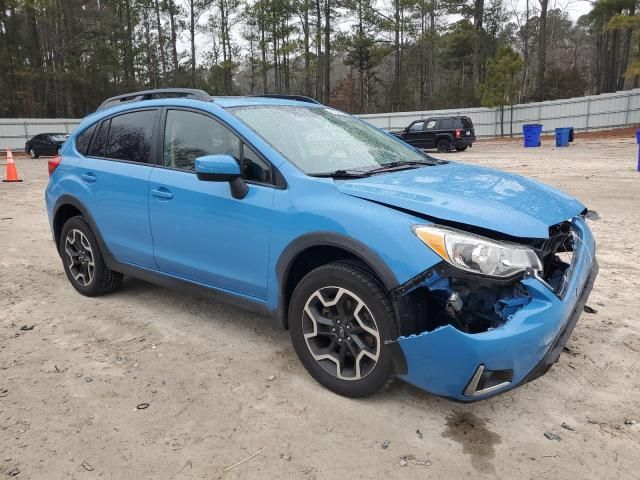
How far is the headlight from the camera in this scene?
2.38 metres

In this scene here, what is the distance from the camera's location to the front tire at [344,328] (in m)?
2.60

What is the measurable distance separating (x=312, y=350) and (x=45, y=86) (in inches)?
1841

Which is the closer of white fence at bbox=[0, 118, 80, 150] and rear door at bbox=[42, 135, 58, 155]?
rear door at bbox=[42, 135, 58, 155]

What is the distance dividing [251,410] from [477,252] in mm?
1473

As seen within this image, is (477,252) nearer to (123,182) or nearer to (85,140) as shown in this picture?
(123,182)

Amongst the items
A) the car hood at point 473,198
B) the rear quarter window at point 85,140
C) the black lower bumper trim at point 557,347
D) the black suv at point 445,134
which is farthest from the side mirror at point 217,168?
the black suv at point 445,134

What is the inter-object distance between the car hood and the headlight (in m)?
0.07

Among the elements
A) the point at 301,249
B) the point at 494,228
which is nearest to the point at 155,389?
the point at 301,249

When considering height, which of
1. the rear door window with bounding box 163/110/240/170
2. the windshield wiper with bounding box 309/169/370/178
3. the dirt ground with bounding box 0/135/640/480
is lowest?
the dirt ground with bounding box 0/135/640/480

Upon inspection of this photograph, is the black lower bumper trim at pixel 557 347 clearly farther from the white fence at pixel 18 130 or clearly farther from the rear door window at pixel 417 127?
the white fence at pixel 18 130

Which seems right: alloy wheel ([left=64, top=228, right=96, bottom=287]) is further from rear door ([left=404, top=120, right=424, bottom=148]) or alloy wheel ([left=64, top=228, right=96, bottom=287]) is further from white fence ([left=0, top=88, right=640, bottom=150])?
white fence ([left=0, top=88, right=640, bottom=150])

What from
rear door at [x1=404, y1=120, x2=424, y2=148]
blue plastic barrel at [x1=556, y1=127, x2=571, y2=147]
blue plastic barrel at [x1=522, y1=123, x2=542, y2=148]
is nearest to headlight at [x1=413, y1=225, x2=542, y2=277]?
rear door at [x1=404, y1=120, x2=424, y2=148]

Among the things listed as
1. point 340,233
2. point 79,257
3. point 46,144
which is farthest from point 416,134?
point 340,233

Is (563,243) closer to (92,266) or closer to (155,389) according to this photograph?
(155,389)
